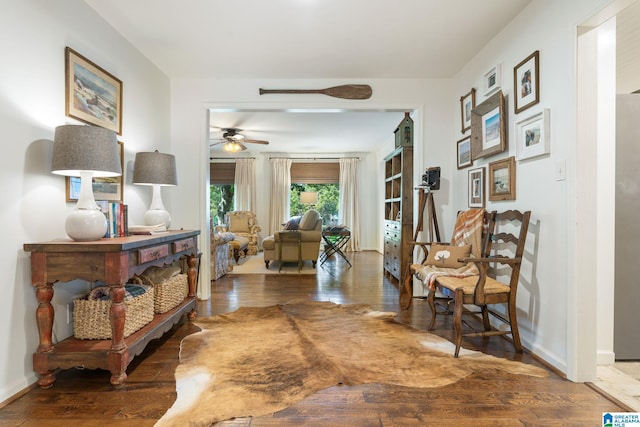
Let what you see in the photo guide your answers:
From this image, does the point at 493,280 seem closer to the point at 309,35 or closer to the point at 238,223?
the point at 309,35

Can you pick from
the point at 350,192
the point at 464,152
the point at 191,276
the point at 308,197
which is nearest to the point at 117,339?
the point at 191,276

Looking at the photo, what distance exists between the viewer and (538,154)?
2.19 metres

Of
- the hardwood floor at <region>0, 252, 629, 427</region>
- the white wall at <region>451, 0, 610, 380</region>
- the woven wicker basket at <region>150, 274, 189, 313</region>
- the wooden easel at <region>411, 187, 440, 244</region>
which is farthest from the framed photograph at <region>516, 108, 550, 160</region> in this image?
the woven wicker basket at <region>150, 274, 189, 313</region>

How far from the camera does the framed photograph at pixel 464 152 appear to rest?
3225 mm

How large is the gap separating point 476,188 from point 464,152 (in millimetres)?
499

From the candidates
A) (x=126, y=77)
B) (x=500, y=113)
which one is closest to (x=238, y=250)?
(x=126, y=77)

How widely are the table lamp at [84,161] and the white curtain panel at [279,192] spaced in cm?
600

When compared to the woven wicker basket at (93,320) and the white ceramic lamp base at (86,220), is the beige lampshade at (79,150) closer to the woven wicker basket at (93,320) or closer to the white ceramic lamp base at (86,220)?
the white ceramic lamp base at (86,220)

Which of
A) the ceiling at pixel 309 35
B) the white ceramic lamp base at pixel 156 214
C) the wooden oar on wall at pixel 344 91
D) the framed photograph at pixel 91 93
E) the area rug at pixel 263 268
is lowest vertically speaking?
the area rug at pixel 263 268

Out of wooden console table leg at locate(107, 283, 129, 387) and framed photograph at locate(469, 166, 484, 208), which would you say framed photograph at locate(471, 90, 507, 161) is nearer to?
framed photograph at locate(469, 166, 484, 208)

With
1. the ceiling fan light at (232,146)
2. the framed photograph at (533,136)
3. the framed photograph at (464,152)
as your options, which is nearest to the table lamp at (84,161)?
the framed photograph at (533,136)

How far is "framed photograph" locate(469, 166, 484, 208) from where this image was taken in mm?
2947

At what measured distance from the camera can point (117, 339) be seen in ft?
5.84

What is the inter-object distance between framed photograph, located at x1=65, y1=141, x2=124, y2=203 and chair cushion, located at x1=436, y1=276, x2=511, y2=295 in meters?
2.69
